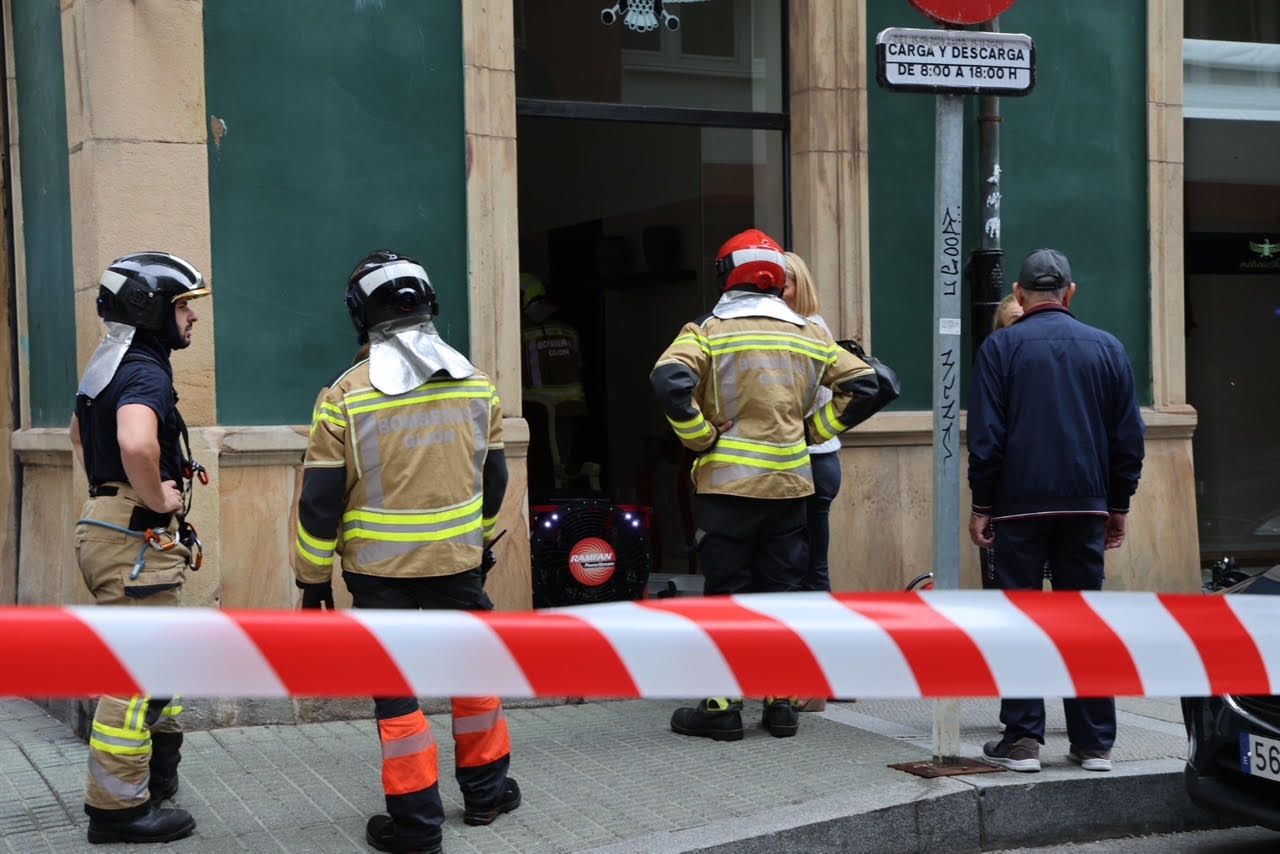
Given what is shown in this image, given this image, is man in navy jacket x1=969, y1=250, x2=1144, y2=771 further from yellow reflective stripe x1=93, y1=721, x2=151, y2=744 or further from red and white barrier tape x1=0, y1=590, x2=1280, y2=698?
yellow reflective stripe x1=93, y1=721, x2=151, y2=744

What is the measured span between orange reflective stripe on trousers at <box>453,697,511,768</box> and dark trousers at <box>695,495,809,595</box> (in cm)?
150

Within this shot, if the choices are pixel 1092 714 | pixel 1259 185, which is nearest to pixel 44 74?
pixel 1092 714

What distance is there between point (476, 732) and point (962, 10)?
10.4ft

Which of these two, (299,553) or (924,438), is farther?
(924,438)

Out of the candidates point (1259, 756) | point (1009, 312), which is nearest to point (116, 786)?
point (1259, 756)

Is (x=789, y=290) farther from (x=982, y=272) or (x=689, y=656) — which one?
(x=689, y=656)

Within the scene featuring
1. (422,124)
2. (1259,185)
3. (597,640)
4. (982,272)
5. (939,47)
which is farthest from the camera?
(1259,185)

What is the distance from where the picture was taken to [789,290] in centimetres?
691

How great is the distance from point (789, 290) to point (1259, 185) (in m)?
5.64

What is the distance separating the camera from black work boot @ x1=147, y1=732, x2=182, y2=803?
18.0 feet

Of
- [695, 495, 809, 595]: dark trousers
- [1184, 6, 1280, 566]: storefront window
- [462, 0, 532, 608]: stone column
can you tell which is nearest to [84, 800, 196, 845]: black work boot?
[695, 495, 809, 595]: dark trousers

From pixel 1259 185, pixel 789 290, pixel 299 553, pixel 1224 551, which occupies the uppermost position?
pixel 1259 185

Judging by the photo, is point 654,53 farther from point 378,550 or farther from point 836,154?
point 378,550

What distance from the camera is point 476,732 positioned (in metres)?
5.38
